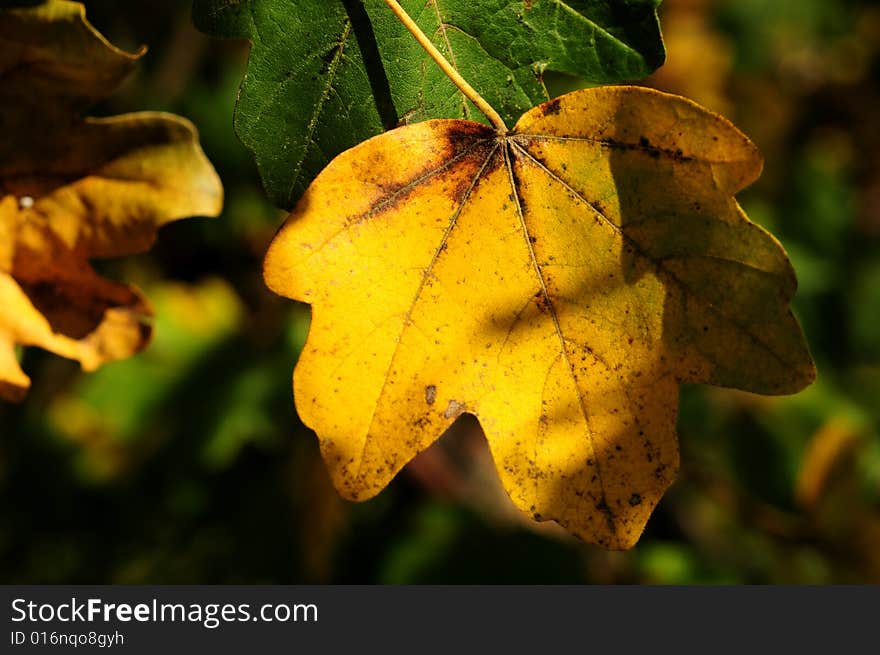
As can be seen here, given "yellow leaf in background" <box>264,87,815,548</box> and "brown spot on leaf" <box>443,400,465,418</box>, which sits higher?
"yellow leaf in background" <box>264,87,815,548</box>

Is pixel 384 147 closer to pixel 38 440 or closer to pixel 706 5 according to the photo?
pixel 38 440

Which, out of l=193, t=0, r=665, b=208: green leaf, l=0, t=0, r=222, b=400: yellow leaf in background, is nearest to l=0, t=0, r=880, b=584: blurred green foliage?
l=0, t=0, r=222, b=400: yellow leaf in background

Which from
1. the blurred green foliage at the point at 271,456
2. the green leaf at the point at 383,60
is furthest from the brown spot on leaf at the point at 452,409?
the blurred green foliage at the point at 271,456

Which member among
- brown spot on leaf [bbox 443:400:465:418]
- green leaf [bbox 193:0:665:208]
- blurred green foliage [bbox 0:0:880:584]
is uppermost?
green leaf [bbox 193:0:665:208]

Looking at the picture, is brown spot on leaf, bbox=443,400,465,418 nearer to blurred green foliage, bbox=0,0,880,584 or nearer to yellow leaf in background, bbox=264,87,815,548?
yellow leaf in background, bbox=264,87,815,548

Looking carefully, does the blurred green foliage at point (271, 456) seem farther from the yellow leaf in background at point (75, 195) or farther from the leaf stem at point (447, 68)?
the leaf stem at point (447, 68)

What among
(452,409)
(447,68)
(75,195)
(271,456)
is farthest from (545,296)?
(271,456)
